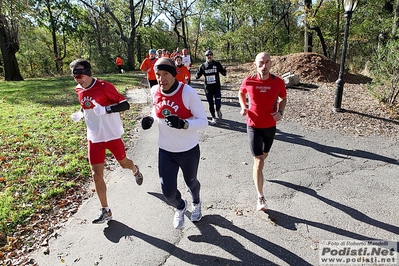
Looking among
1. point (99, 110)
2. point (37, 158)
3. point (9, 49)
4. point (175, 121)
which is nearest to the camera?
point (175, 121)

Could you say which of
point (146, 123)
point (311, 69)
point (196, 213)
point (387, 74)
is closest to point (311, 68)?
point (311, 69)

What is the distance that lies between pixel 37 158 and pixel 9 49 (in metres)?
18.6

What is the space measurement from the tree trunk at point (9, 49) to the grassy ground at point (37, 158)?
441 inches

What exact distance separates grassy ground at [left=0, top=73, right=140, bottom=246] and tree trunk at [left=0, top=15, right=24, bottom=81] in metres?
11.2

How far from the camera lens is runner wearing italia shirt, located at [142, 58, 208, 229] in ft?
9.30

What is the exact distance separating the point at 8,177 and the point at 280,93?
523cm

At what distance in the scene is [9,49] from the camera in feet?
64.7

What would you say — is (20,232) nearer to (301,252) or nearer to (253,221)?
(253,221)

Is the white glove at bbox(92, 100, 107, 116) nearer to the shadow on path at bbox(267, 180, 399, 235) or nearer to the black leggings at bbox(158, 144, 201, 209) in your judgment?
the black leggings at bbox(158, 144, 201, 209)

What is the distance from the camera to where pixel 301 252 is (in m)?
3.04

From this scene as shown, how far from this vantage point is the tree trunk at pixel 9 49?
61.5ft

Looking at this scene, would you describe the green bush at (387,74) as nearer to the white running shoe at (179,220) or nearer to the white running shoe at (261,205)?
the white running shoe at (261,205)

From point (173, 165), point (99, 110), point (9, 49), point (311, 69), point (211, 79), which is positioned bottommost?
point (173, 165)

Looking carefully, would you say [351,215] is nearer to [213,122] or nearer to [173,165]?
[173,165]
